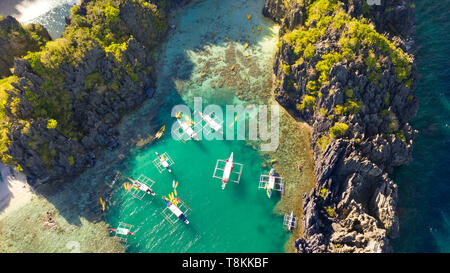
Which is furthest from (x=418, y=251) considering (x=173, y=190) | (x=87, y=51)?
(x=87, y=51)

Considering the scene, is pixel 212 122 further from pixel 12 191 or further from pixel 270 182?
pixel 12 191

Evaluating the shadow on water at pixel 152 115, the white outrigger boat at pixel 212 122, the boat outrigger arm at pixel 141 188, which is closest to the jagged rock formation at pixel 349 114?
the white outrigger boat at pixel 212 122

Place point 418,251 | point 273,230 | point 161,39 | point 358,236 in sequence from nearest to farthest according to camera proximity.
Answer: point 358,236
point 418,251
point 273,230
point 161,39

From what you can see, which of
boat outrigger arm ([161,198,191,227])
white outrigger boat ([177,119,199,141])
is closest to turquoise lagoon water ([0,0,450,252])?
boat outrigger arm ([161,198,191,227])

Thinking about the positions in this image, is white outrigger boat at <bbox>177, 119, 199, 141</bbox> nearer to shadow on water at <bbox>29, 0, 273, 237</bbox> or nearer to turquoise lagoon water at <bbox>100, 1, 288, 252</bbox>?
turquoise lagoon water at <bbox>100, 1, 288, 252</bbox>

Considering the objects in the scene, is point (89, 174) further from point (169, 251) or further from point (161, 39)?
point (161, 39)

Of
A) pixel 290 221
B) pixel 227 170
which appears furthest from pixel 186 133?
pixel 290 221
